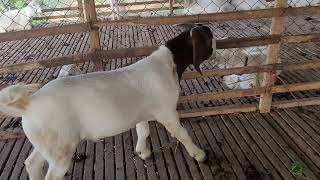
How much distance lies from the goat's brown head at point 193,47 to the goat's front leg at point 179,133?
416 millimetres

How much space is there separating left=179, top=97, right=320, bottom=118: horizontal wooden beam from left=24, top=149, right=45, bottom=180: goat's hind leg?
1680 millimetres

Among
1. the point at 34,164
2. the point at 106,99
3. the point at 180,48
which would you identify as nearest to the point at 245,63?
the point at 180,48

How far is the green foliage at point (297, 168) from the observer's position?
123 inches

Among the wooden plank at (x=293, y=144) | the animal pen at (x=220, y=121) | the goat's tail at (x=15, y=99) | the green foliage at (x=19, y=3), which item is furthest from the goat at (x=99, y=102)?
the green foliage at (x=19, y=3)

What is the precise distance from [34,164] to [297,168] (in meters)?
2.27

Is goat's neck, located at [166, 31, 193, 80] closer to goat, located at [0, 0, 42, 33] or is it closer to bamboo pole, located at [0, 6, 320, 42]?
bamboo pole, located at [0, 6, 320, 42]

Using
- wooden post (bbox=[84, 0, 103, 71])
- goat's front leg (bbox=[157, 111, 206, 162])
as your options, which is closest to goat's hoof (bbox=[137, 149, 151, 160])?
goat's front leg (bbox=[157, 111, 206, 162])

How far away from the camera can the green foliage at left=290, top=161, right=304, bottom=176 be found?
123 inches

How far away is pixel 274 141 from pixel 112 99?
182cm

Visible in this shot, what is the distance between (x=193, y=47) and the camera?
120 inches

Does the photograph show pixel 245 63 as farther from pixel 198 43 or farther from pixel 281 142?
pixel 198 43

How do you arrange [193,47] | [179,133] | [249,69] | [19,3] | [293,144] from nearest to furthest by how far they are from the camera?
[193,47]
[179,133]
[293,144]
[249,69]
[19,3]

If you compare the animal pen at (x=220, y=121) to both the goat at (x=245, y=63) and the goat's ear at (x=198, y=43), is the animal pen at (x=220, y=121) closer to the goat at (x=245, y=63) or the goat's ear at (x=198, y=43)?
the goat at (x=245, y=63)

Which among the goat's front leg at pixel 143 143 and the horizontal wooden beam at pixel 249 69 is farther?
the horizontal wooden beam at pixel 249 69
